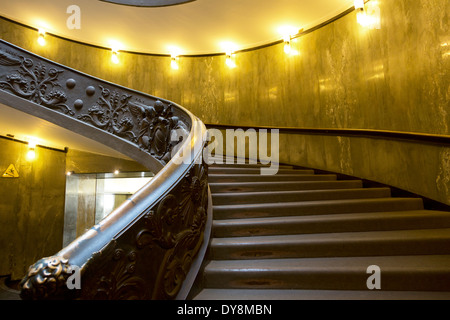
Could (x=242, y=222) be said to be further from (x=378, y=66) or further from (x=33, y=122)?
(x=33, y=122)

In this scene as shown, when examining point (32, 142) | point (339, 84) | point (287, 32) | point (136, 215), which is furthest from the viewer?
point (32, 142)

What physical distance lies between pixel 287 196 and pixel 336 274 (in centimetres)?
123

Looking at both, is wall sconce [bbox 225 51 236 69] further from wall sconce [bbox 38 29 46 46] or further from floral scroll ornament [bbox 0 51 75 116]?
wall sconce [bbox 38 29 46 46]

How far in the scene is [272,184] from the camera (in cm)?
324

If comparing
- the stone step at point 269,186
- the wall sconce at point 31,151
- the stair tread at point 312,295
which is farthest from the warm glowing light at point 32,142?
the stair tread at point 312,295

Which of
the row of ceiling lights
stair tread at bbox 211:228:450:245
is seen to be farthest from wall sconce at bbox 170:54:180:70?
stair tread at bbox 211:228:450:245

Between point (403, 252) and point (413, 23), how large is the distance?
2812 millimetres

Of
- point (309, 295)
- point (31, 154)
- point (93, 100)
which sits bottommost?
point (309, 295)

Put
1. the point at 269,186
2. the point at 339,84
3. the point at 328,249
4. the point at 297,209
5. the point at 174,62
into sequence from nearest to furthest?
the point at 328,249, the point at 297,209, the point at 269,186, the point at 339,84, the point at 174,62

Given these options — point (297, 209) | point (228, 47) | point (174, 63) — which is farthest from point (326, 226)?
point (174, 63)

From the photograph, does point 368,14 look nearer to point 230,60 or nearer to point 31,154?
point 230,60

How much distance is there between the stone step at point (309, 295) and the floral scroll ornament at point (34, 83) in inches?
138

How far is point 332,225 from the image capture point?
2.29 m

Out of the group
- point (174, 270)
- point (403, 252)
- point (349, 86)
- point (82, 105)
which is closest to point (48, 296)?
point (174, 270)
